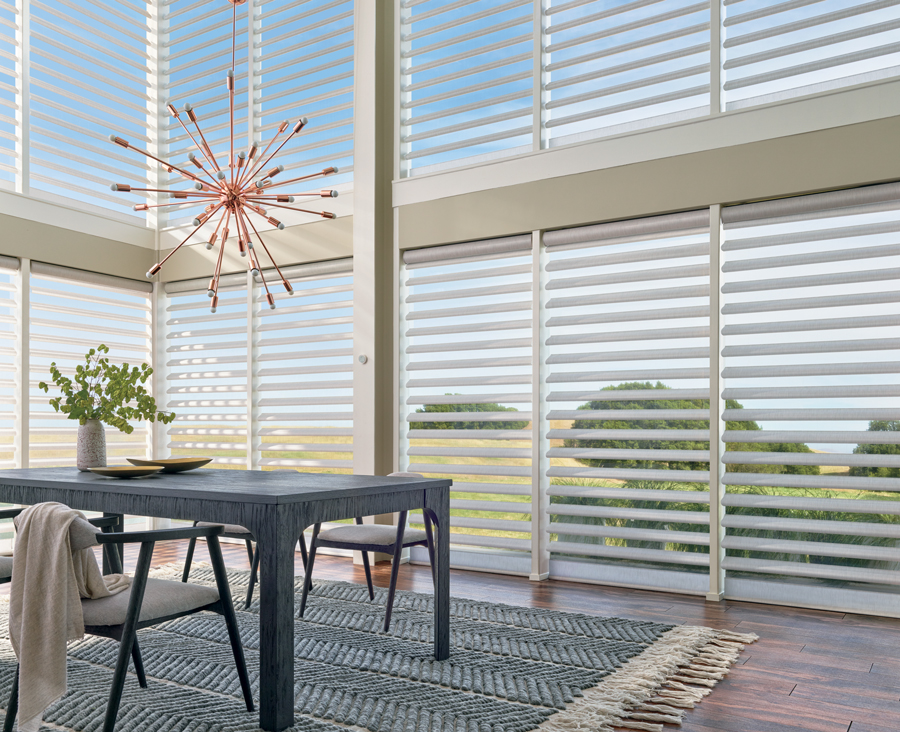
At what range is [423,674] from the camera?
3078 mm

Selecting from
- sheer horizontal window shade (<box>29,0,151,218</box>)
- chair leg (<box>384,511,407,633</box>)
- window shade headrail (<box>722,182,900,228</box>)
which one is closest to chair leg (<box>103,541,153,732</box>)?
chair leg (<box>384,511,407,633</box>)

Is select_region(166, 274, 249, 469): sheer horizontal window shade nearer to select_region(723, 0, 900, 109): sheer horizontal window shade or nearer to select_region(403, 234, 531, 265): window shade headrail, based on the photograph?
select_region(403, 234, 531, 265): window shade headrail

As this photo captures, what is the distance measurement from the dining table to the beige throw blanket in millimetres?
470

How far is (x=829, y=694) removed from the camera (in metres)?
2.89

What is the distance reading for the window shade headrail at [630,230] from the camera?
4.71 metres

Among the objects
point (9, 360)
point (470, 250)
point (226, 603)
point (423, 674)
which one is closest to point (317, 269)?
point (470, 250)

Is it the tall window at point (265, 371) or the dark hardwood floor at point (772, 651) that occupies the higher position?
the tall window at point (265, 371)

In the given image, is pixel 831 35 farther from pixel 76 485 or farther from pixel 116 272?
pixel 116 272

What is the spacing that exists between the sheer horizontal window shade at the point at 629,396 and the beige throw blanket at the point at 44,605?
10.9ft

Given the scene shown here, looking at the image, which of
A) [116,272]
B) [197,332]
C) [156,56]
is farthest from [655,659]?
[156,56]

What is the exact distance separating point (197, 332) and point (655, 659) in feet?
16.5

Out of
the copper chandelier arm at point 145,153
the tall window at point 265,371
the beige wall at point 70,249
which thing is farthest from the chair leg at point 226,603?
the beige wall at point 70,249

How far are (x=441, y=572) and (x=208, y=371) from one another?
4.15m

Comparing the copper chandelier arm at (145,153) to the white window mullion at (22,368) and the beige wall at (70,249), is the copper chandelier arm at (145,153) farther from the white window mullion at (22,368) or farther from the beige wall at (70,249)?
the white window mullion at (22,368)
